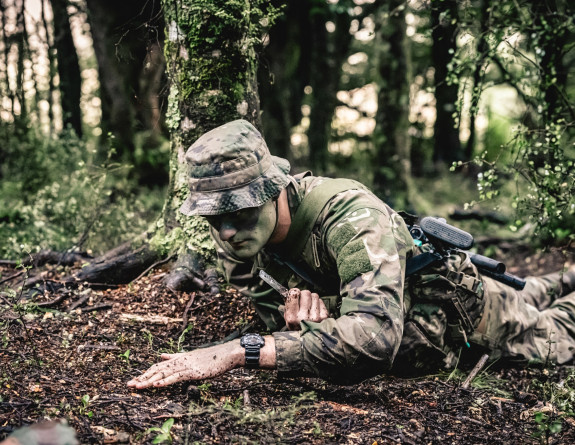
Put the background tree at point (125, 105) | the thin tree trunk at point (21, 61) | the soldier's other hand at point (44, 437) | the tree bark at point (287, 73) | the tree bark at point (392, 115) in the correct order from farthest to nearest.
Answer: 1. the tree bark at point (287, 73)
2. the background tree at point (125, 105)
3. the tree bark at point (392, 115)
4. the thin tree trunk at point (21, 61)
5. the soldier's other hand at point (44, 437)

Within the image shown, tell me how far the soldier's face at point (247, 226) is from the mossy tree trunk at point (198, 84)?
3.88 feet

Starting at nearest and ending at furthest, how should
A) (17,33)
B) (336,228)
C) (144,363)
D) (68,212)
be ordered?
(336,228) < (144,363) < (68,212) < (17,33)

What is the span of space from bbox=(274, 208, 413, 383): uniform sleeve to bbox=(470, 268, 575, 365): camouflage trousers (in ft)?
4.38

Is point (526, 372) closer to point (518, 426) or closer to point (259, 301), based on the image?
point (518, 426)

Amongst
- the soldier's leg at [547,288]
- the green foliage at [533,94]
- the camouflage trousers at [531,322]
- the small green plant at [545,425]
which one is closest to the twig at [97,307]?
the camouflage trousers at [531,322]

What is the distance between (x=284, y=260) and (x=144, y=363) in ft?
3.47

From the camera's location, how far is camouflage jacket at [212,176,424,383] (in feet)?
9.09

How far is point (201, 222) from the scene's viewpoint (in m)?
4.19

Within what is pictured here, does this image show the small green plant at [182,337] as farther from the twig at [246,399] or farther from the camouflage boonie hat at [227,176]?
the camouflage boonie hat at [227,176]

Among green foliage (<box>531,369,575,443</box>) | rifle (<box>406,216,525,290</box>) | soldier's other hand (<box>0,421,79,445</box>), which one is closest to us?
soldier's other hand (<box>0,421,79,445</box>)

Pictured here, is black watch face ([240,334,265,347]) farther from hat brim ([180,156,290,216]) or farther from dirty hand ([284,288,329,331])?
hat brim ([180,156,290,216])

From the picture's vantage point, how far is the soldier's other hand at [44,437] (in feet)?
5.90

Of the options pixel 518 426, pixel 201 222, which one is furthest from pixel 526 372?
pixel 201 222

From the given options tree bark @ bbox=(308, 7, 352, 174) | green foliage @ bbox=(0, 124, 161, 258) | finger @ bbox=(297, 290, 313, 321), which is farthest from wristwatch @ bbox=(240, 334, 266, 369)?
tree bark @ bbox=(308, 7, 352, 174)
